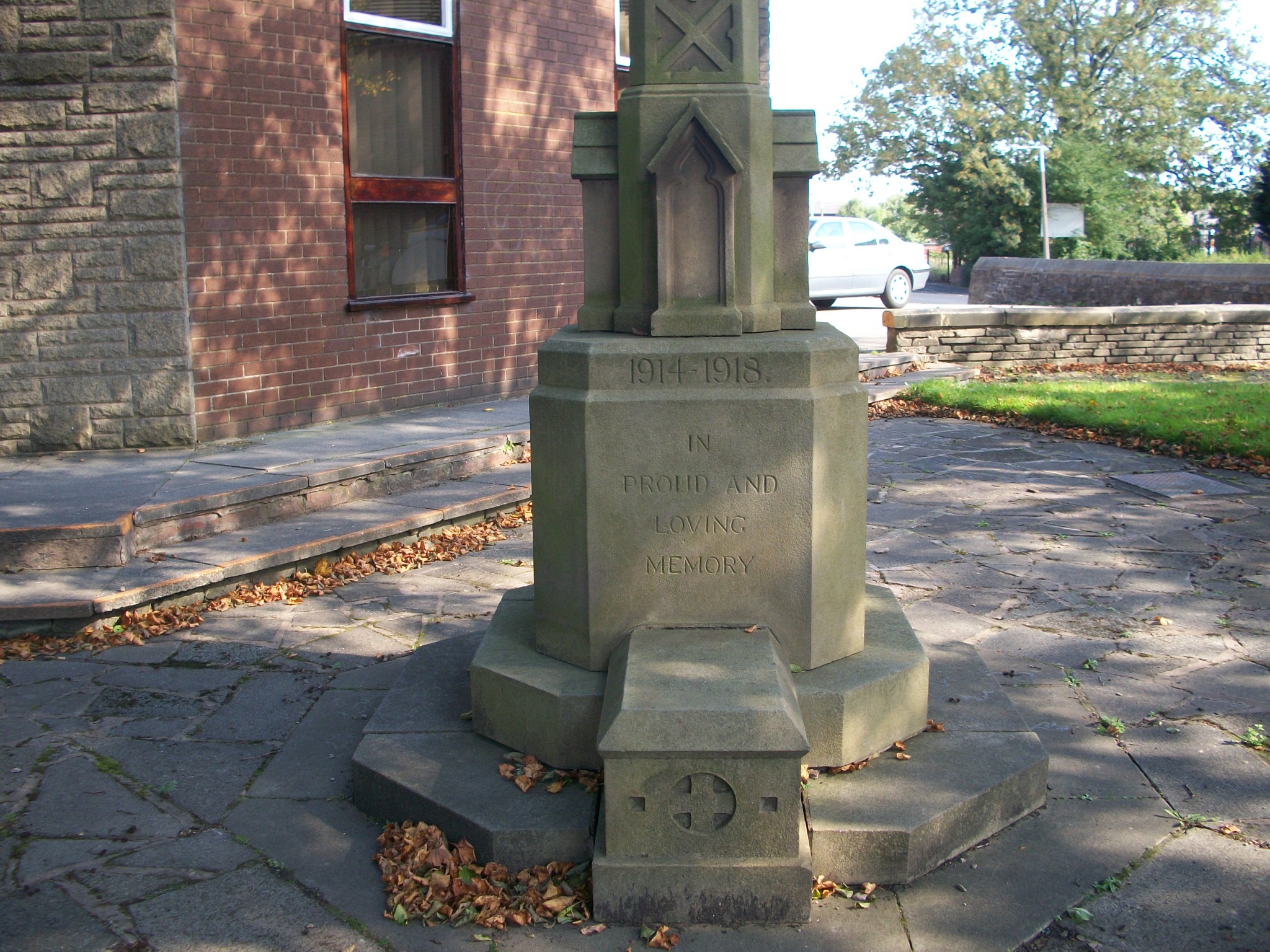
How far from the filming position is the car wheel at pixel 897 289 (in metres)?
22.2

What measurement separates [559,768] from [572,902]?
554mm

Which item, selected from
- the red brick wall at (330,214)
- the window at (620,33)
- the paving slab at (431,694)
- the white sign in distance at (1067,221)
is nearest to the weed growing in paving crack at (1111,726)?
the paving slab at (431,694)

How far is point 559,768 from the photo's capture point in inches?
142

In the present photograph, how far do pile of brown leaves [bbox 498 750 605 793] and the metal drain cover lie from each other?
5615 mm

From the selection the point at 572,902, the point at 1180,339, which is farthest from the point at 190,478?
the point at 1180,339

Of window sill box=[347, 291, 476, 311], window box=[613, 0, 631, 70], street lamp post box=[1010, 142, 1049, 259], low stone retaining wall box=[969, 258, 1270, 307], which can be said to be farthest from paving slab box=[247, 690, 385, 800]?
street lamp post box=[1010, 142, 1049, 259]

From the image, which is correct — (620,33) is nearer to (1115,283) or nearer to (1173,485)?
(1173,485)

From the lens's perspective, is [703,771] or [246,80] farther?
[246,80]

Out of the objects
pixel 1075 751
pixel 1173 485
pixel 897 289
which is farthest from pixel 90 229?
pixel 897 289

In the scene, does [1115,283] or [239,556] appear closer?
[239,556]

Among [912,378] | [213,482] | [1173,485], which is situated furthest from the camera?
[912,378]

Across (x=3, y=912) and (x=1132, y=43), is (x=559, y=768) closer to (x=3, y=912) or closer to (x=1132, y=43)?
(x=3, y=912)

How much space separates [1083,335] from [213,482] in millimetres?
A: 11111

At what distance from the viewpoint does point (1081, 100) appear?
119ft
